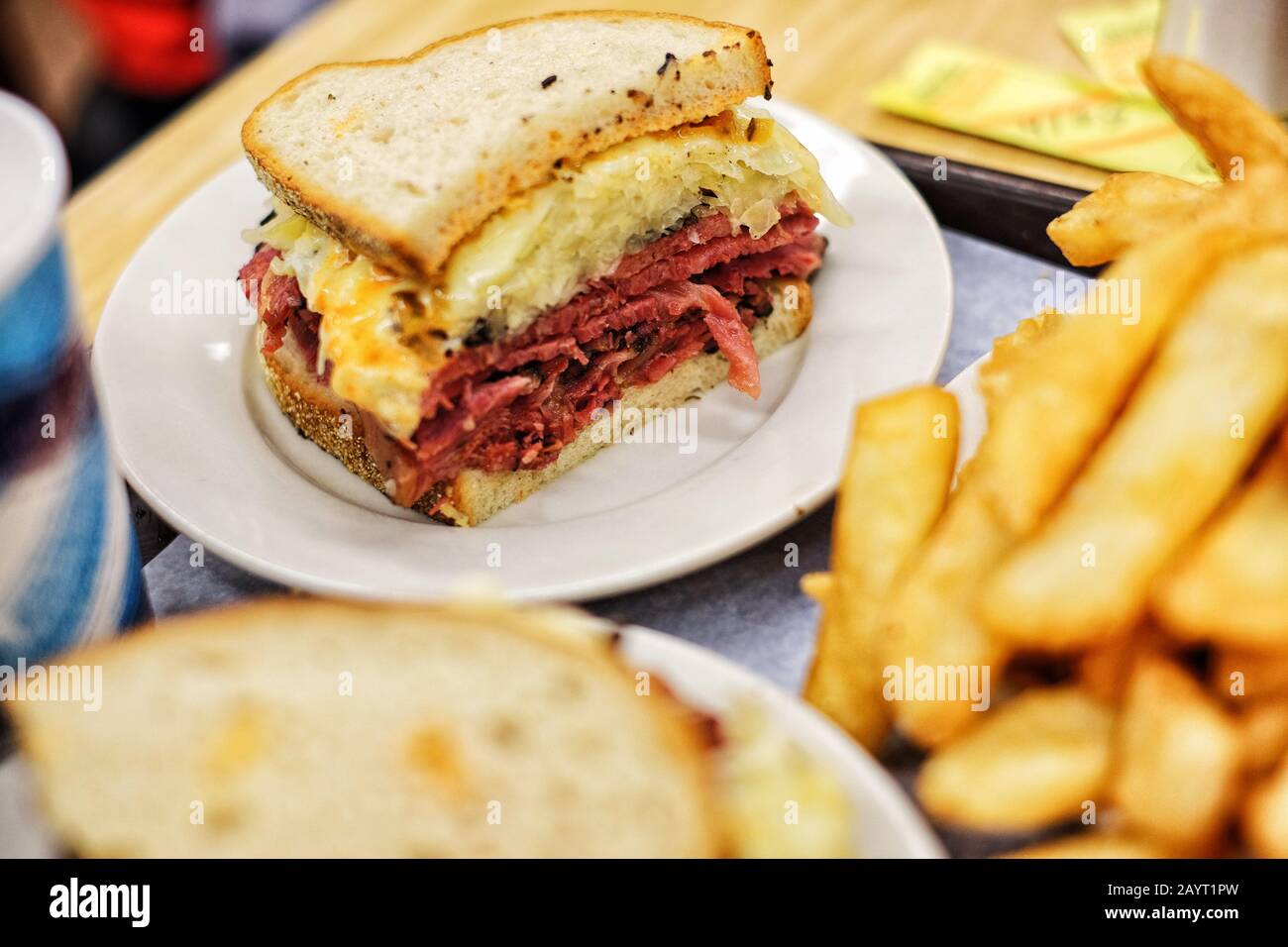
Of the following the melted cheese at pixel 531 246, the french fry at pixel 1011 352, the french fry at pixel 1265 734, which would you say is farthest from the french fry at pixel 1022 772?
the melted cheese at pixel 531 246

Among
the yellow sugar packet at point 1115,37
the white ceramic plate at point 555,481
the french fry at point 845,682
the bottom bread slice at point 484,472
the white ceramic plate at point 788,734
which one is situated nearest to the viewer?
the white ceramic plate at point 788,734

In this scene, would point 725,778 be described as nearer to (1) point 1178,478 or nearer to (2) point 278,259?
(1) point 1178,478

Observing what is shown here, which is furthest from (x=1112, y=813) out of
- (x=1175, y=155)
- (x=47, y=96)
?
(x=47, y=96)

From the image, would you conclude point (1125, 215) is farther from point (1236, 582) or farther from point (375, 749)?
point (375, 749)

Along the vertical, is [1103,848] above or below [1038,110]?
above

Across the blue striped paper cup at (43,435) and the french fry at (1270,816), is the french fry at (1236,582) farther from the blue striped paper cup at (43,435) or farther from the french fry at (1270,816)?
the blue striped paper cup at (43,435)

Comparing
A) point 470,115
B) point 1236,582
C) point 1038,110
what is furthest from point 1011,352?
point 1038,110

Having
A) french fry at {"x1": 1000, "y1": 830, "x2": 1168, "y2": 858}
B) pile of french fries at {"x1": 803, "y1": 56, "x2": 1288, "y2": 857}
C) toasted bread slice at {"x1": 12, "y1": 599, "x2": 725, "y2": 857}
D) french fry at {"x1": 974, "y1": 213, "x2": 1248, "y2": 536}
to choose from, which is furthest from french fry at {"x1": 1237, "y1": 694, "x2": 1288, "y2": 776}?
toasted bread slice at {"x1": 12, "y1": 599, "x2": 725, "y2": 857}
